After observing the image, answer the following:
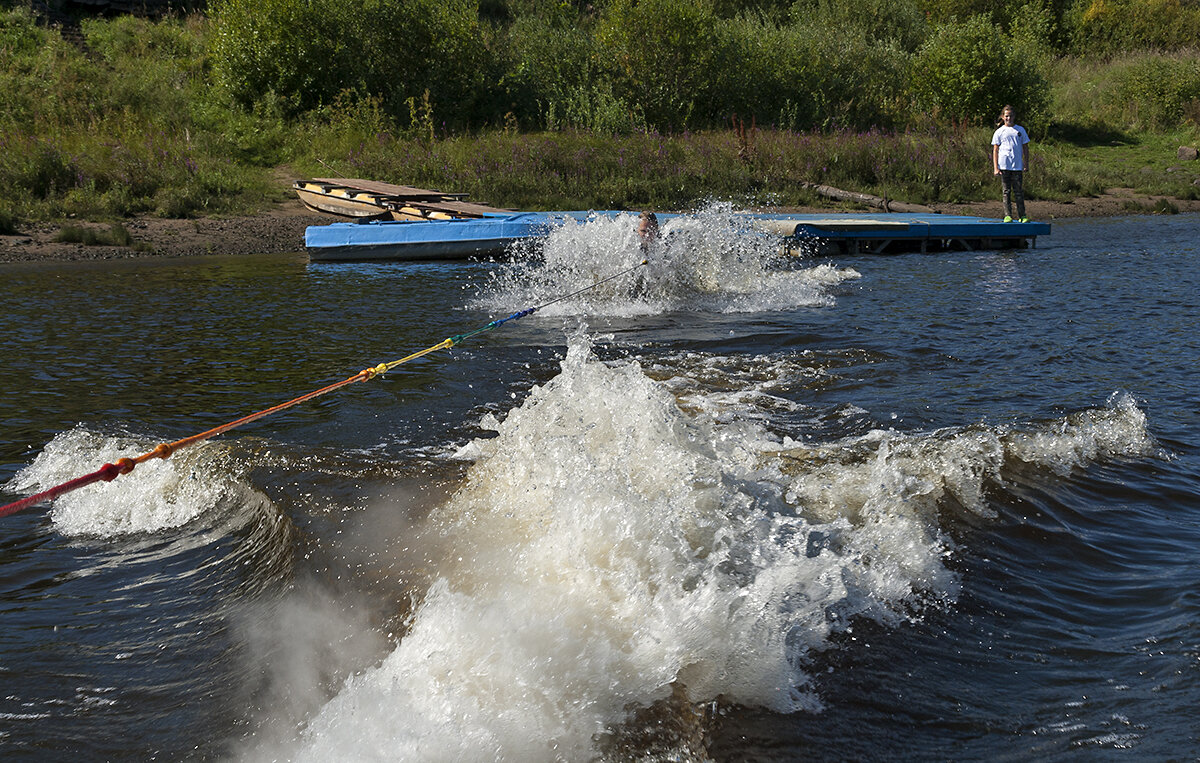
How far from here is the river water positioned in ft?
9.87

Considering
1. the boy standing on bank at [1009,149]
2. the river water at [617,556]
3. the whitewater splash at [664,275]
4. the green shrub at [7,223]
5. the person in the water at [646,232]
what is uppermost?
the boy standing on bank at [1009,149]

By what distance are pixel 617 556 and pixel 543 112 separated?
71.2ft

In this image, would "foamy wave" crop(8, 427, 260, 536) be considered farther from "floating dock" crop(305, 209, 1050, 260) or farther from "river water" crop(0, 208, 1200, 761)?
"floating dock" crop(305, 209, 1050, 260)

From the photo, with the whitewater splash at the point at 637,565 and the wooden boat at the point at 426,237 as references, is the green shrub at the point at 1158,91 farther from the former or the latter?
the whitewater splash at the point at 637,565

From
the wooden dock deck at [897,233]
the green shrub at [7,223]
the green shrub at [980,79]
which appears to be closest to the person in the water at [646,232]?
the wooden dock deck at [897,233]

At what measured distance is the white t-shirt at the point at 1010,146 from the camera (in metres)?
15.7

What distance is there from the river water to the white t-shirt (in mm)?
8166

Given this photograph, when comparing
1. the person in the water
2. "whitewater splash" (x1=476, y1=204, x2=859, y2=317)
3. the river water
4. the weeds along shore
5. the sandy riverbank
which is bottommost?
the river water

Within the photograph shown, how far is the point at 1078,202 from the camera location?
22.4m

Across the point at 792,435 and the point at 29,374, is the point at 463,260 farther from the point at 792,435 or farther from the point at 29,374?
the point at 792,435

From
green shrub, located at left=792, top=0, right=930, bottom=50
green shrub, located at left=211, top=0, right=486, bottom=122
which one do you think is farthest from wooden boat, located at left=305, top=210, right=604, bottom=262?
green shrub, located at left=792, top=0, right=930, bottom=50

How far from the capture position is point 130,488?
5164mm

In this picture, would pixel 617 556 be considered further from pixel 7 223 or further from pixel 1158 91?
pixel 1158 91

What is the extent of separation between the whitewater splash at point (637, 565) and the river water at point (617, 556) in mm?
15
